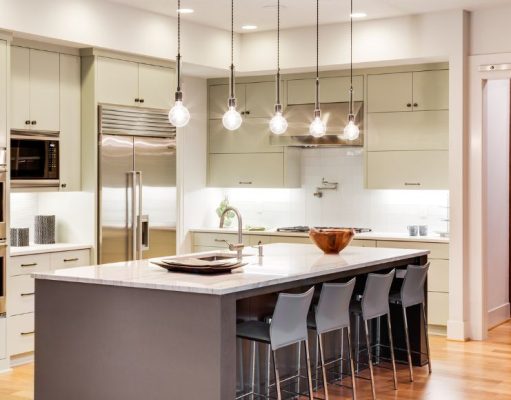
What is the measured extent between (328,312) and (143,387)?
131 cm

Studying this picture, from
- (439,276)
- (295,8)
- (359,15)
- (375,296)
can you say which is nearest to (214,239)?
(439,276)

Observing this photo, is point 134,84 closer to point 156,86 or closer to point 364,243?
point 156,86

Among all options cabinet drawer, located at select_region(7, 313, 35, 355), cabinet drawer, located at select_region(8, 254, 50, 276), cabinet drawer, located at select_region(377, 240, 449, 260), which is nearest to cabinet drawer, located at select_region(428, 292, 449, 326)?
cabinet drawer, located at select_region(377, 240, 449, 260)

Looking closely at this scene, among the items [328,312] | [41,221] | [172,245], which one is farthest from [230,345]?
[172,245]

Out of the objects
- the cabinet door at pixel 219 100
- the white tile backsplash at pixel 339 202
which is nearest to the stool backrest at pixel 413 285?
the white tile backsplash at pixel 339 202

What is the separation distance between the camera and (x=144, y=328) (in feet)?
15.2

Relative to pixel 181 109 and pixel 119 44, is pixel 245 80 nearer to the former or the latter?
pixel 119 44

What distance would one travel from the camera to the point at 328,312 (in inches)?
208

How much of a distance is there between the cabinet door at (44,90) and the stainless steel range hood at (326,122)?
2.67 metres

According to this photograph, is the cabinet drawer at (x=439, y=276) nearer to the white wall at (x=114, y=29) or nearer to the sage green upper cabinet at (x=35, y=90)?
the white wall at (x=114, y=29)

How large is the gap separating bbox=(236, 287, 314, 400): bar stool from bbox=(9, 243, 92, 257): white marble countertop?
239cm

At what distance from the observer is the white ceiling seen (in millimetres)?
7281

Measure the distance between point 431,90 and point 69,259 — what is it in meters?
3.74

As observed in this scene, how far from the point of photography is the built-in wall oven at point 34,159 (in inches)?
264
